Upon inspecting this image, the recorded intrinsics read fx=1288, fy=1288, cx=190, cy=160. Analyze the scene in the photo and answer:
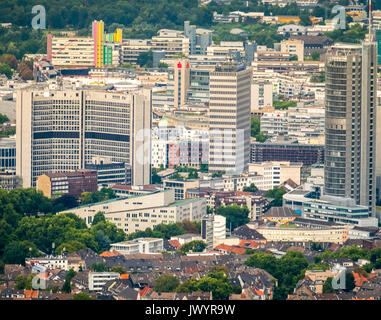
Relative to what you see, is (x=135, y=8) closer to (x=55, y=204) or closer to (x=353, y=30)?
(x=353, y=30)

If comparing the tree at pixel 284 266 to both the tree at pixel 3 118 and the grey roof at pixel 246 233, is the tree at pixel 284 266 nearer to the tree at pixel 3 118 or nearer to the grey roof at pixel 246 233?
the grey roof at pixel 246 233

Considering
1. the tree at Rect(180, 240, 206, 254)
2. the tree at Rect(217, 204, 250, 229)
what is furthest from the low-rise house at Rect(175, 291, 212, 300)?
the tree at Rect(217, 204, 250, 229)

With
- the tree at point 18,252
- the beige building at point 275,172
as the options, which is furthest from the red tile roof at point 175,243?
the beige building at point 275,172

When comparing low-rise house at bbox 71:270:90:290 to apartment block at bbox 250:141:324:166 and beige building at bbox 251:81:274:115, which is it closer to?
apartment block at bbox 250:141:324:166

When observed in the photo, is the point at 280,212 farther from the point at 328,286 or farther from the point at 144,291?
the point at 144,291

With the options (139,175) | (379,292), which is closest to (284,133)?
(139,175)

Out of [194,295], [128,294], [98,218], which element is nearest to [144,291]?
[128,294]
